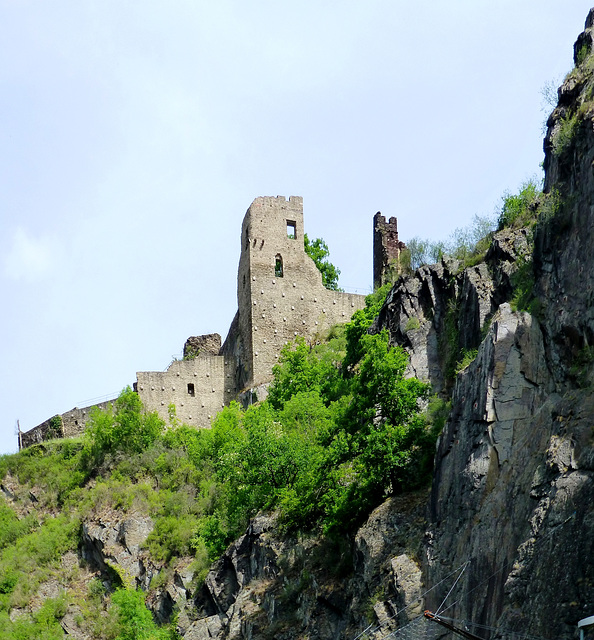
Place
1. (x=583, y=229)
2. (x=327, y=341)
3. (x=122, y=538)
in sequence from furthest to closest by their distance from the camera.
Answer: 1. (x=327, y=341)
2. (x=122, y=538)
3. (x=583, y=229)

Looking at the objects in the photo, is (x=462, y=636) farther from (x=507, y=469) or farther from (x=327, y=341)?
(x=327, y=341)

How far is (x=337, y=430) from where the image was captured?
97.5ft

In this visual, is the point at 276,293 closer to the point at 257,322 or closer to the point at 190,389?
the point at 257,322

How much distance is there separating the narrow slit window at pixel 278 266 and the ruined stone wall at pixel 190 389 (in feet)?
16.0

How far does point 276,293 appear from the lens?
169 feet

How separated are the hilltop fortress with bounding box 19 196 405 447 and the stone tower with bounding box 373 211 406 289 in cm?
8

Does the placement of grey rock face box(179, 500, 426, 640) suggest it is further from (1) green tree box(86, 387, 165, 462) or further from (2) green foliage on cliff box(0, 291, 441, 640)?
(1) green tree box(86, 387, 165, 462)

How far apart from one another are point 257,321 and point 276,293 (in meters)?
1.78

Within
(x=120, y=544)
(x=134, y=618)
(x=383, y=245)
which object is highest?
(x=383, y=245)

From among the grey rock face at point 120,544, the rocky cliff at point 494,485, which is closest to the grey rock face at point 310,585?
the rocky cliff at point 494,485

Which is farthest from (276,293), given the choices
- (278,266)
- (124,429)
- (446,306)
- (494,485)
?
(494,485)

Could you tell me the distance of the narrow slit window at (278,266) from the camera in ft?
172

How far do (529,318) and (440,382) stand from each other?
778 centimetres

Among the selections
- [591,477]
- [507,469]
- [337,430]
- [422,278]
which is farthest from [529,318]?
[422,278]
